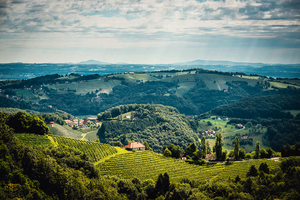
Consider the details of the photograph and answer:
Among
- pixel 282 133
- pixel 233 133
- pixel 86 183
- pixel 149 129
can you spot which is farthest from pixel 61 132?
pixel 282 133

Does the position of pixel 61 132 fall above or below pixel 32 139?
below

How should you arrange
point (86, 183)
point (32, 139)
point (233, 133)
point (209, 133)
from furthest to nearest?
1. point (209, 133)
2. point (233, 133)
3. point (32, 139)
4. point (86, 183)

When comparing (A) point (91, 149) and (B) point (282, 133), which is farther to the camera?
(B) point (282, 133)

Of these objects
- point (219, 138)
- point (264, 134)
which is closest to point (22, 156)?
point (219, 138)

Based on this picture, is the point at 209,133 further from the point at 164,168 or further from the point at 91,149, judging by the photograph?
the point at 91,149

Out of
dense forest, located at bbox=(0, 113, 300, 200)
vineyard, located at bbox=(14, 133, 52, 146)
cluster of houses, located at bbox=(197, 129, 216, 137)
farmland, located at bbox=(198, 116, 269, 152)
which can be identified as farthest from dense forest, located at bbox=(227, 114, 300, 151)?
vineyard, located at bbox=(14, 133, 52, 146)

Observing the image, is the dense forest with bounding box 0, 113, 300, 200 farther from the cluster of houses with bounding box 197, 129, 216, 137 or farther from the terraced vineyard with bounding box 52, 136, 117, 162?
the cluster of houses with bounding box 197, 129, 216, 137

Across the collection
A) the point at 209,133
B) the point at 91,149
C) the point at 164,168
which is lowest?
the point at 209,133
